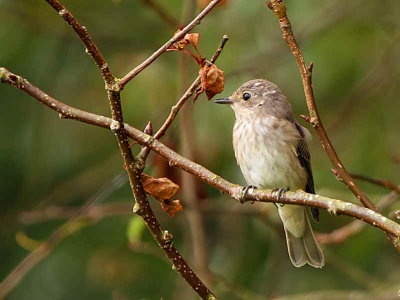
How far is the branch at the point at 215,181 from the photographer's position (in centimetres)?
240

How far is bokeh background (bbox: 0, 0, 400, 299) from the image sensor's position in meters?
5.98

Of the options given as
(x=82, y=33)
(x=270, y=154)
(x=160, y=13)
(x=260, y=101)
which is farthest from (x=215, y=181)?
(x=160, y=13)

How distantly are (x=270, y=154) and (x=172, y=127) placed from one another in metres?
1.58

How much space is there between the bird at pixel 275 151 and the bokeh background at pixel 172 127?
111 cm

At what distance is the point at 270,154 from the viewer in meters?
4.36

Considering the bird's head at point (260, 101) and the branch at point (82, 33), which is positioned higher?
the bird's head at point (260, 101)

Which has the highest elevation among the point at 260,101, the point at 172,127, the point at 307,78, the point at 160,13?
the point at 160,13

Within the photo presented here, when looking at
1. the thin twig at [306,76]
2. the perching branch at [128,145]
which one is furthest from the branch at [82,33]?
the thin twig at [306,76]

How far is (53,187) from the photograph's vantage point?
6.38 metres

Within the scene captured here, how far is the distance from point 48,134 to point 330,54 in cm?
221

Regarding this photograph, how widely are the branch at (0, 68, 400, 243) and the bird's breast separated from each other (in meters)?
1.54

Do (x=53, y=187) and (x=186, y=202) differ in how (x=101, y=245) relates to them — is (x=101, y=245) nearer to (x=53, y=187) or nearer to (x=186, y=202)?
(x=53, y=187)

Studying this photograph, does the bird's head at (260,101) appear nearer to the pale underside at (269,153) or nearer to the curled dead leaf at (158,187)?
the pale underside at (269,153)

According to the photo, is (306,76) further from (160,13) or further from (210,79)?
(160,13)
